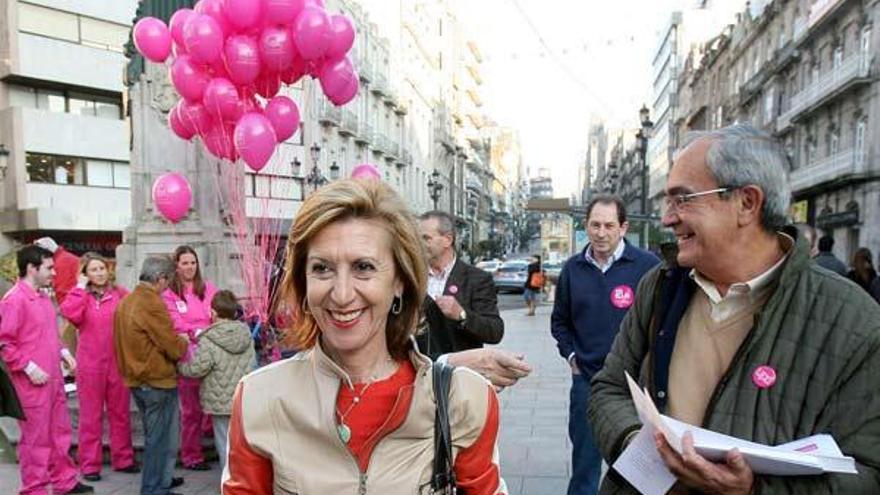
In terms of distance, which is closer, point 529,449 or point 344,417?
point 344,417

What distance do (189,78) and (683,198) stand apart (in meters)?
6.75

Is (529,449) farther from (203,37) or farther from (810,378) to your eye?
(203,37)

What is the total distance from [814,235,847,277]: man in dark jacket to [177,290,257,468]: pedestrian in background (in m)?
5.16

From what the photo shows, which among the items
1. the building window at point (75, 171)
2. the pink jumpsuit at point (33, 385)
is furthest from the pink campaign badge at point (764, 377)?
the building window at point (75, 171)

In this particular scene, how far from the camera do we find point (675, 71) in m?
69.9

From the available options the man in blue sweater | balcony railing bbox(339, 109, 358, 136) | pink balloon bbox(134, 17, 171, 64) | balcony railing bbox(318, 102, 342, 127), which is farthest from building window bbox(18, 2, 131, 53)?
the man in blue sweater

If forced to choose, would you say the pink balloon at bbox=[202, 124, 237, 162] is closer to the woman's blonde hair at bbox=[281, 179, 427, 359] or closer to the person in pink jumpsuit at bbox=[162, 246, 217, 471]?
the person in pink jumpsuit at bbox=[162, 246, 217, 471]

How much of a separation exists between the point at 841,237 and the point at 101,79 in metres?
36.0

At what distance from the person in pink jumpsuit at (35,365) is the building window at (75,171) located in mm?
27001

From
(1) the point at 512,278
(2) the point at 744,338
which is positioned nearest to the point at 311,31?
(2) the point at 744,338

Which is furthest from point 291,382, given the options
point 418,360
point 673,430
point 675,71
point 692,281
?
point 675,71

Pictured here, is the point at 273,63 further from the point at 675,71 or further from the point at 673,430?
the point at 675,71

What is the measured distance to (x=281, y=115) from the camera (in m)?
8.06

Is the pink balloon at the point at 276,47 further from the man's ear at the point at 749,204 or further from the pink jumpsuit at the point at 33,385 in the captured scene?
the man's ear at the point at 749,204
